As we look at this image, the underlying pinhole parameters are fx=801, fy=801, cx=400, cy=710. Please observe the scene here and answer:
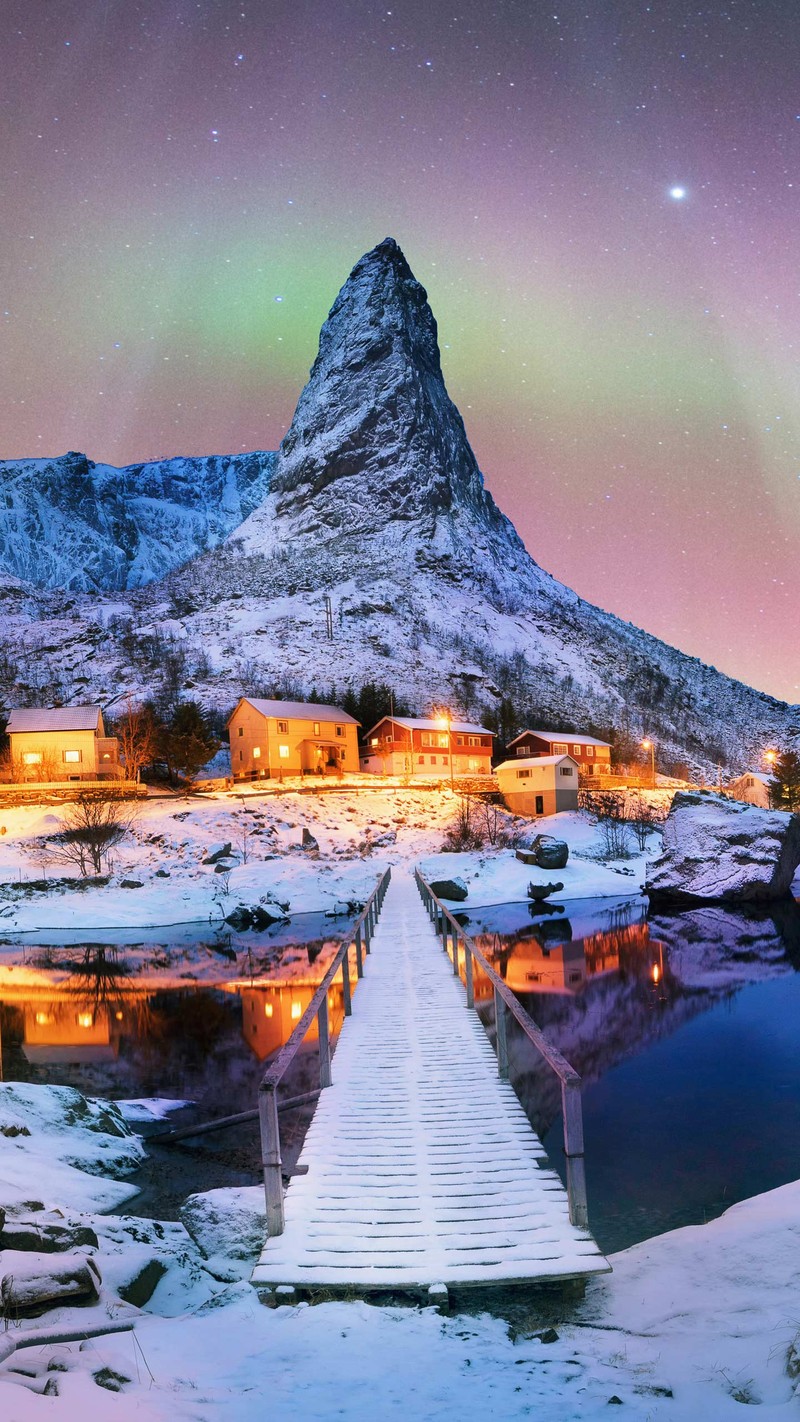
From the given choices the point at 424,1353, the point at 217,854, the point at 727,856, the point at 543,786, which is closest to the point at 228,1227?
the point at 424,1353

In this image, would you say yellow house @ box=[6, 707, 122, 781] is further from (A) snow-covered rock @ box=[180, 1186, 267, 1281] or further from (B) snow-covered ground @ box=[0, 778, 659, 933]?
(A) snow-covered rock @ box=[180, 1186, 267, 1281]

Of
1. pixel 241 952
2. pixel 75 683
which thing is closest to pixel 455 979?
pixel 241 952

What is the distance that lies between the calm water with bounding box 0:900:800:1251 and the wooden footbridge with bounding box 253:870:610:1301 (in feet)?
6.54

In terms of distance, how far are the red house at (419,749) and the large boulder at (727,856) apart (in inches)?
1498

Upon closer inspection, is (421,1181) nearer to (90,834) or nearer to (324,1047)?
(324,1047)

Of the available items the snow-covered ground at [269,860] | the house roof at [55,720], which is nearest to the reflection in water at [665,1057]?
the snow-covered ground at [269,860]

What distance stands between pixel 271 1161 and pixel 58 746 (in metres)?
71.4

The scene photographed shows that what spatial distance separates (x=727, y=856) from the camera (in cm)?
4500

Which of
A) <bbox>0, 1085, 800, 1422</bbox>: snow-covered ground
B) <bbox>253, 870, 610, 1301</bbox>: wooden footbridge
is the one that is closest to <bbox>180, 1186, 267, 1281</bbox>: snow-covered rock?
<bbox>0, 1085, 800, 1422</bbox>: snow-covered ground

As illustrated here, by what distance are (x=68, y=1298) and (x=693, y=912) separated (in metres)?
40.6

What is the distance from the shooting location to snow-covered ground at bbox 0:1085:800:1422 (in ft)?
15.7

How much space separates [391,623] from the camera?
156125mm

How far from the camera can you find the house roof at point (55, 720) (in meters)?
72.5

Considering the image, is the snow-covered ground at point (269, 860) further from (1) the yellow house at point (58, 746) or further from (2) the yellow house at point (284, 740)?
(1) the yellow house at point (58, 746)
